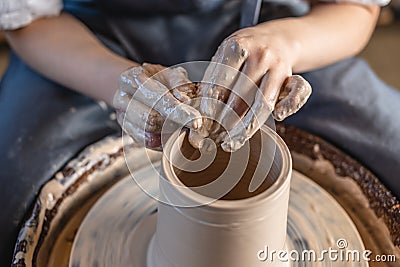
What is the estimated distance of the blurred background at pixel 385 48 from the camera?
2432mm

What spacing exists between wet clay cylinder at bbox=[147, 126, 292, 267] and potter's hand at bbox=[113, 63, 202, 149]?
0.05m

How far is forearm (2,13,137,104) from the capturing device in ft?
4.07

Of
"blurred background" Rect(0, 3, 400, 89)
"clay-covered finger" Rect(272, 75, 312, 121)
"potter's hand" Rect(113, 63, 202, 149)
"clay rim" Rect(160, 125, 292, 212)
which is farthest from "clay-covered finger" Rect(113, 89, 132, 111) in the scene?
"blurred background" Rect(0, 3, 400, 89)

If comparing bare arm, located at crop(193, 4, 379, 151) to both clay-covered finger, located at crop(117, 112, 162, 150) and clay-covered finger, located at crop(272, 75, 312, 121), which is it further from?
clay-covered finger, located at crop(117, 112, 162, 150)

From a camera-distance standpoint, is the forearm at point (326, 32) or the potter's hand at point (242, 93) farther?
the forearm at point (326, 32)

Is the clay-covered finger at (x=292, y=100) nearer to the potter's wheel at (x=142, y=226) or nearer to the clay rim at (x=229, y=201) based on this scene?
the clay rim at (x=229, y=201)

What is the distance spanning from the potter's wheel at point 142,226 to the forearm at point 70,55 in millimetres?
212

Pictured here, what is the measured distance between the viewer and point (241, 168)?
3.27 feet

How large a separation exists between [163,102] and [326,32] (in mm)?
520

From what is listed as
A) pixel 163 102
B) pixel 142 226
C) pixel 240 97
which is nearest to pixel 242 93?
pixel 240 97

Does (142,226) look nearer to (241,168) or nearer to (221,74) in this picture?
(241,168)

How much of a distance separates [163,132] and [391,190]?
512 mm

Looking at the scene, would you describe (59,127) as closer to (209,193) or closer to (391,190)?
(209,193)

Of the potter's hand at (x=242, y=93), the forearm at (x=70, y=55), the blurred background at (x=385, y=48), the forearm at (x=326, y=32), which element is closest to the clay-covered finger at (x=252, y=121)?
the potter's hand at (x=242, y=93)
